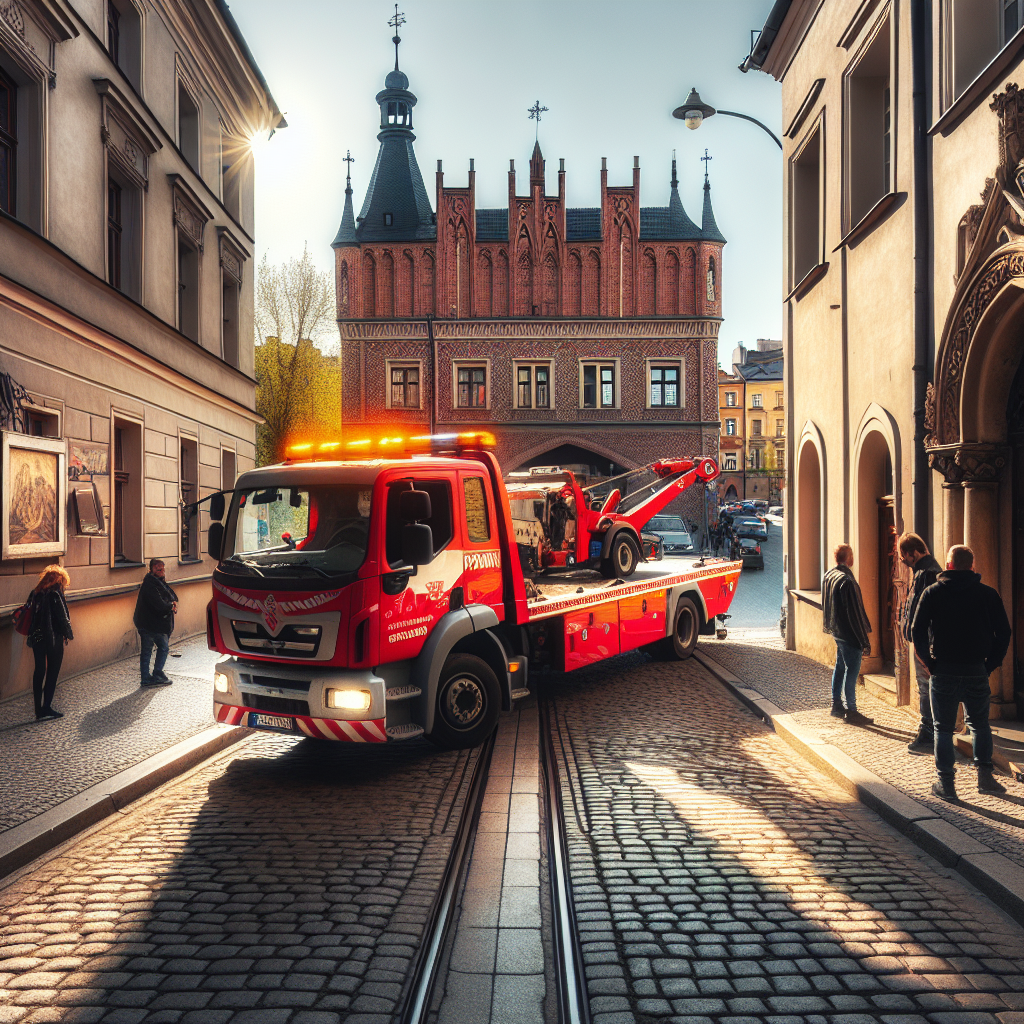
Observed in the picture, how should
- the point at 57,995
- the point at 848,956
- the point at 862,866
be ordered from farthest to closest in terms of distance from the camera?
the point at 862,866 → the point at 848,956 → the point at 57,995

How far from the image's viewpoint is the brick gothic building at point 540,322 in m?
38.4

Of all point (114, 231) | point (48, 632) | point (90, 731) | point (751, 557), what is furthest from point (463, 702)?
point (751, 557)

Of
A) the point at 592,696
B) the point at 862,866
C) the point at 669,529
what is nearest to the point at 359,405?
the point at 669,529

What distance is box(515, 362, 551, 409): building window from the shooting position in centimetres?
3947

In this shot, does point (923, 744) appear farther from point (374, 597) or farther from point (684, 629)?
point (684, 629)

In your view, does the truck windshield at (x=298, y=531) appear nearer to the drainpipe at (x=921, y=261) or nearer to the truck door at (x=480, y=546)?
the truck door at (x=480, y=546)

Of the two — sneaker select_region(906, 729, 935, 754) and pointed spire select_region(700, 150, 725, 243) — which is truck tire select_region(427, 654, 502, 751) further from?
pointed spire select_region(700, 150, 725, 243)

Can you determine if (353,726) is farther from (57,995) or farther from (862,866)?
(862,866)

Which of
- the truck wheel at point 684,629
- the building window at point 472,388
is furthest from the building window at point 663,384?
the truck wheel at point 684,629

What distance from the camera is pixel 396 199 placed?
4134 cm

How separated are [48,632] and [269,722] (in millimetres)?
2924

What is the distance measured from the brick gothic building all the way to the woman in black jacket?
101 ft

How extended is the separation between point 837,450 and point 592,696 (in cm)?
448

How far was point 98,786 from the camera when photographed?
641 cm
